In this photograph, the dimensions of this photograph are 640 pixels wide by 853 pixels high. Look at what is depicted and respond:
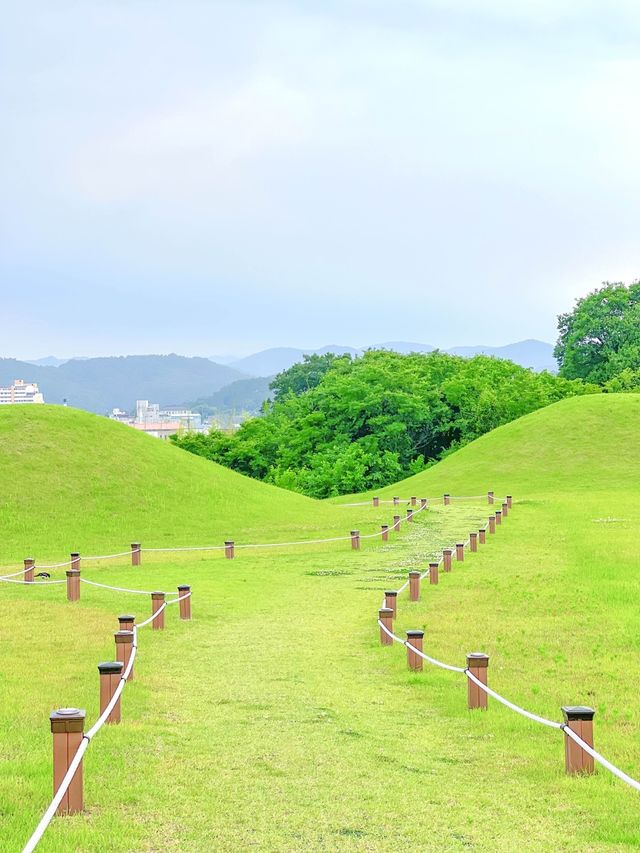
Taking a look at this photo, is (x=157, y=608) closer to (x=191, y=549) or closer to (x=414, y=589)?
(x=414, y=589)

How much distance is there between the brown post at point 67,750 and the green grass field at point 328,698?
0.50ft

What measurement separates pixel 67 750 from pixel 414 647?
20.0 feet

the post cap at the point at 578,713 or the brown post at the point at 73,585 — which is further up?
the post cap at the point at 578,713

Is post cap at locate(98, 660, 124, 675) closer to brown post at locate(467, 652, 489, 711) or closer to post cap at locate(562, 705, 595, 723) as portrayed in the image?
brown post at locate(467, 652, 489, 711)

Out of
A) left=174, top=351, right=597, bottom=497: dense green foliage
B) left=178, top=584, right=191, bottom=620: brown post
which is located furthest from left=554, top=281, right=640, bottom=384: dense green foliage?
left=178, top=584, right=191, bottom=620: brown post

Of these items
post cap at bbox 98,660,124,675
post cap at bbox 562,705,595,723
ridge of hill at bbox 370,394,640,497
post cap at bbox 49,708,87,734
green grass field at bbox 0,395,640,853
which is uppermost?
ridge of hill at bbox 370,394,640,497

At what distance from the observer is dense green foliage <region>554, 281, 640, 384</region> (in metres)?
91.4

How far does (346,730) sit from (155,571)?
16.5m

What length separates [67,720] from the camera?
645 cm

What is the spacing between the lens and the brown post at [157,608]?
1542 centimetres

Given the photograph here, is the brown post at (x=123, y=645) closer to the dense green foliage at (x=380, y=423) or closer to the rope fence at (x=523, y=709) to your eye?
the rope fence at (x=523, y=709)

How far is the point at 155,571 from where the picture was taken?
81.9 ft

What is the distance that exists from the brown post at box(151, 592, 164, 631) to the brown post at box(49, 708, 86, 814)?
8.87 m

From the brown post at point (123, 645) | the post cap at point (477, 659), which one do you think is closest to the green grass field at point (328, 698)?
the brown post at point (123, 645)
